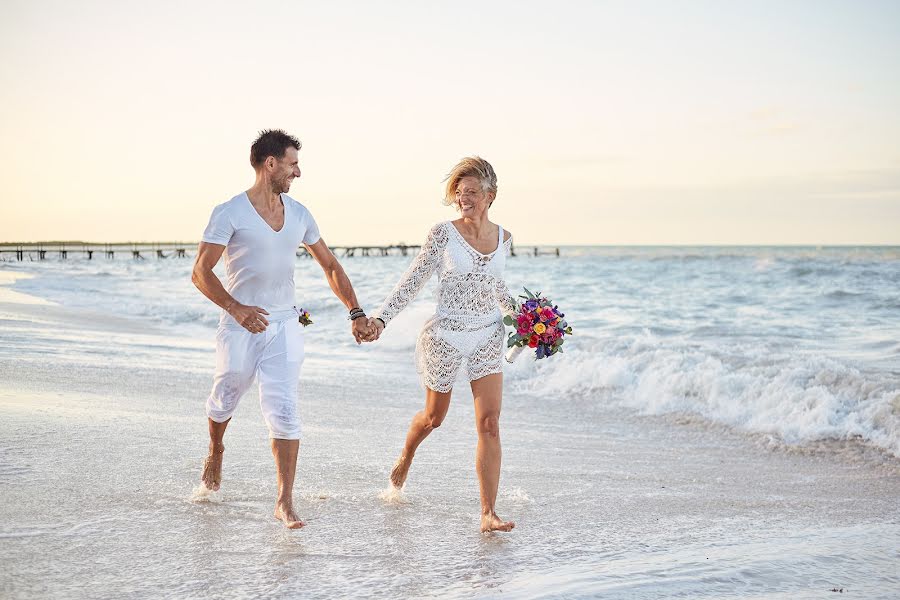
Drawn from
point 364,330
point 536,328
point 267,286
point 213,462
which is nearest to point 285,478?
point 213,462

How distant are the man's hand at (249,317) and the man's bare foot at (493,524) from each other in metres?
→ 1.57

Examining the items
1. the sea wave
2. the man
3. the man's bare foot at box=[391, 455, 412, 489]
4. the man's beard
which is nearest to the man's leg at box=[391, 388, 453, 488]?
the man's bare foot at box=[391, 455, 412, 489]

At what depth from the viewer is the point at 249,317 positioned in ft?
15.1

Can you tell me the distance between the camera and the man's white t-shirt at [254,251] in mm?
4691

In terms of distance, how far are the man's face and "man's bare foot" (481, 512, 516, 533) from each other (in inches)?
83.0

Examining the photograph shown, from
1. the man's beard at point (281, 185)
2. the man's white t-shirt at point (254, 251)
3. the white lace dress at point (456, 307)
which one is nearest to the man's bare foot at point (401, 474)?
the white lace dress at point (456, 307)

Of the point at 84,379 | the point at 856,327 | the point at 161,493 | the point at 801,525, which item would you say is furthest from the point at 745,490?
the point at 856,327

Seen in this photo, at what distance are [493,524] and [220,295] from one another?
1889mm

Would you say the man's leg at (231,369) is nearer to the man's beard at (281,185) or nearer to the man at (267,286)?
the man at (267,286)

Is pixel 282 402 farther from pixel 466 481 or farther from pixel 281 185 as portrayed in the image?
pixel 466 481

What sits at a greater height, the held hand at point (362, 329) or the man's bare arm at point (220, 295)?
the man's bare arm at point (220, 295)

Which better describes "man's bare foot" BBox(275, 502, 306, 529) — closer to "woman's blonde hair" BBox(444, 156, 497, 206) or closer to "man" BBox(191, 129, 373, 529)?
"man" BBox(191, 129, 373, 529)

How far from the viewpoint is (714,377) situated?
30.4ft

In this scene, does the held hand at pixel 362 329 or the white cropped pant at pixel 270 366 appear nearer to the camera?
the white cropped pant at pixel 270 366
